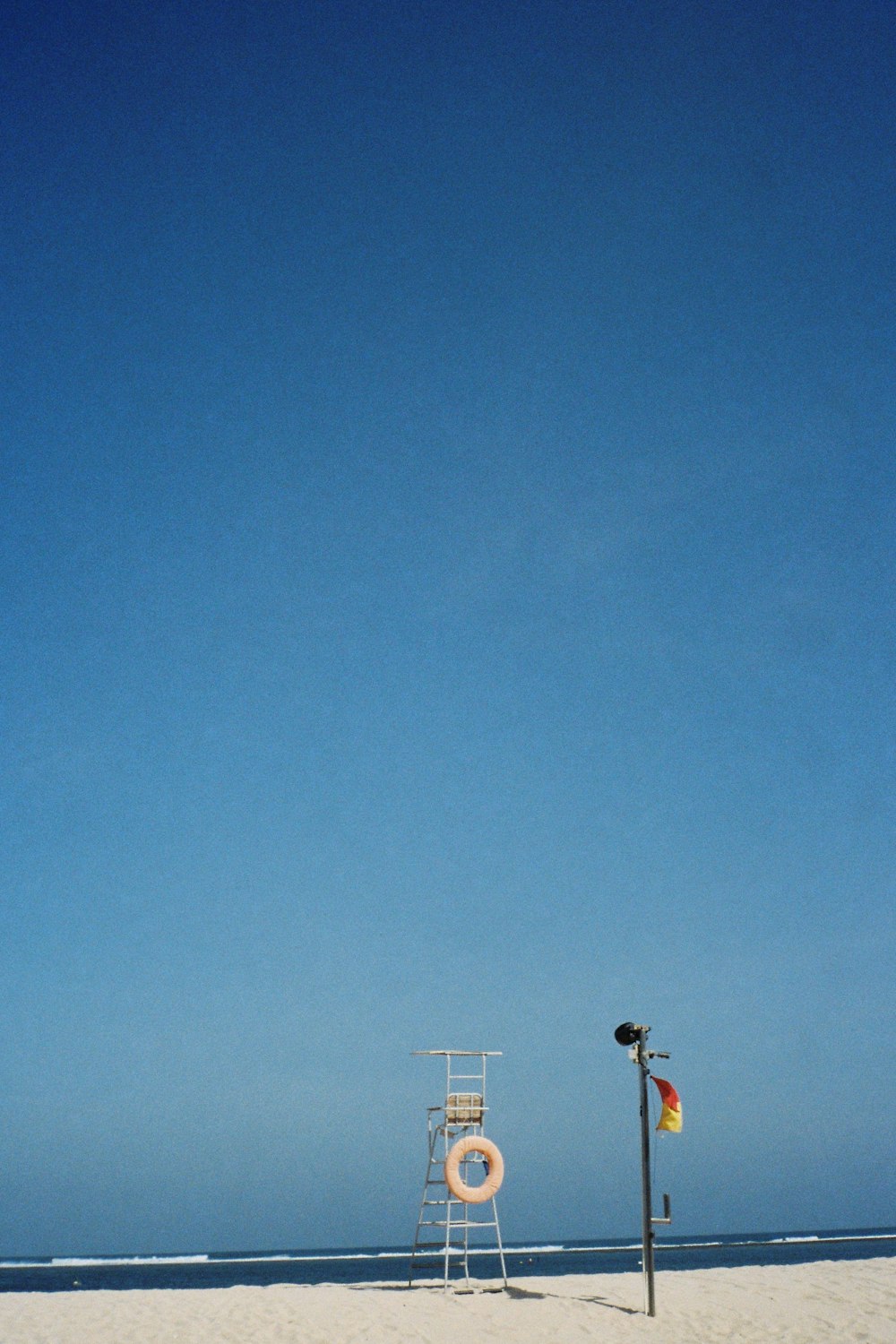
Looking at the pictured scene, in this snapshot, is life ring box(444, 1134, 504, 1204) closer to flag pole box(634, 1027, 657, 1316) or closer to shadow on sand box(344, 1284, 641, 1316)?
shadow on sand box(344, 1284, 641, 1316)

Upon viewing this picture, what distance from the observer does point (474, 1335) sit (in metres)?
11.6

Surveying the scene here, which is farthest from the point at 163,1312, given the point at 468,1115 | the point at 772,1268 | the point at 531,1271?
the point at 531,1271

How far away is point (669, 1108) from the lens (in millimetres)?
12359

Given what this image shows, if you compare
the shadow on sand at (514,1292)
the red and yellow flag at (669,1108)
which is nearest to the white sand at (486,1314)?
the shadow on sand at (514,1292)

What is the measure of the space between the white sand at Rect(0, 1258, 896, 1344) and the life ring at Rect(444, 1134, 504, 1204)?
4.35ft

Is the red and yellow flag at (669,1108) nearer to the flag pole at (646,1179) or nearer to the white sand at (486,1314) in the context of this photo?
the flag pole at (646,1179)

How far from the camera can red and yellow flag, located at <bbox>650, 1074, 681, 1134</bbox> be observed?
12273 mm

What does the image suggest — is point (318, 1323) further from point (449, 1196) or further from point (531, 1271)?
point (531, 1271)

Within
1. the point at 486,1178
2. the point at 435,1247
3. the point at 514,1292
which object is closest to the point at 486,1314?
the point at 514,1292

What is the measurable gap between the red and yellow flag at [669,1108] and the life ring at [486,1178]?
4429mm

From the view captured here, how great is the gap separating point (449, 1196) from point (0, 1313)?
6.51m

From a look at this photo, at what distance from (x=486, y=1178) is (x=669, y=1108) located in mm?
4818

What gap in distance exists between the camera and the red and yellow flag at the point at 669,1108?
40.3 ft

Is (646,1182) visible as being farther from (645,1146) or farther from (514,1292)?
(514,1292)
